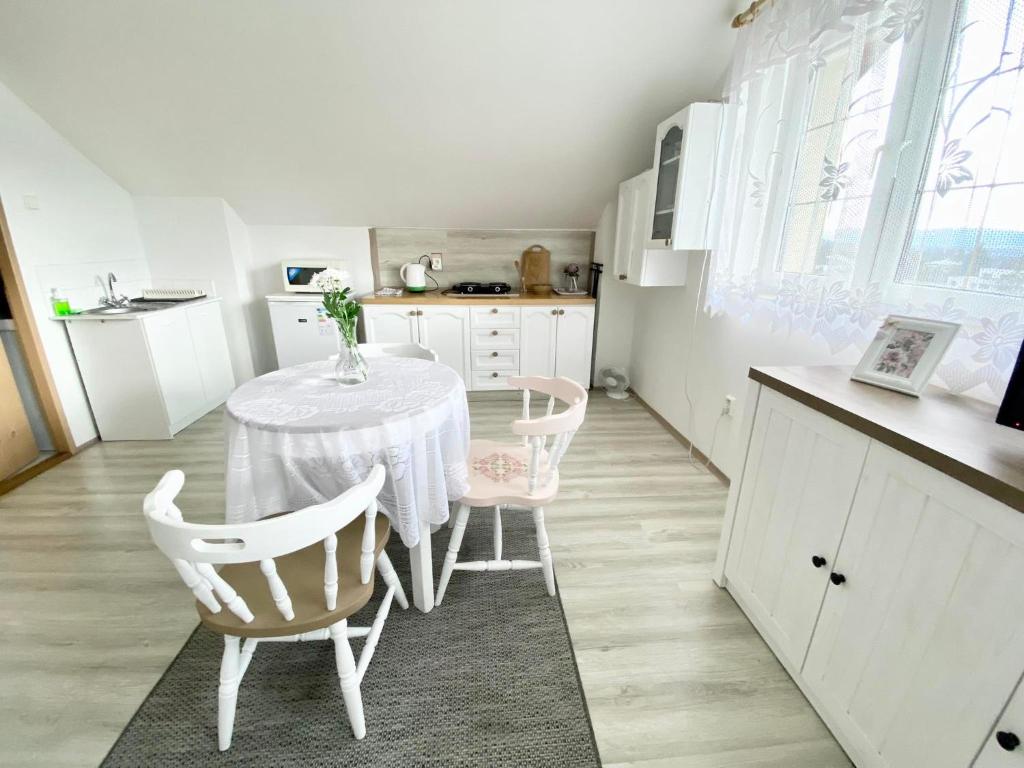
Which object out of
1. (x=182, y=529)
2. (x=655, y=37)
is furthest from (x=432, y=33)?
(x=182, y=529)

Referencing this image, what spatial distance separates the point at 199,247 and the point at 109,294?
716 mm

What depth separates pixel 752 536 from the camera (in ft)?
4.97

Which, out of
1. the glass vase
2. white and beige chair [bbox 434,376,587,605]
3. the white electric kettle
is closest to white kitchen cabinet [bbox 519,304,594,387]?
the white electric kettle

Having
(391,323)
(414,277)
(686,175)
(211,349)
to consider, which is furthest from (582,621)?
(211,349)

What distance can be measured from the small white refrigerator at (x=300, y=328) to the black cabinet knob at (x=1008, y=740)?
3.75 metres

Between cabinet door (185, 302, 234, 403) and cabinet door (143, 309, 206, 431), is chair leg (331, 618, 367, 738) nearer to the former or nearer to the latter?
cabinet door (143, 309, 206, 431)

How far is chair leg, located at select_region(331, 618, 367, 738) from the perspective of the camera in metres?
1.14

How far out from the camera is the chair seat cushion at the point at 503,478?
1.54m

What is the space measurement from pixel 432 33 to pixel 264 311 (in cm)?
272

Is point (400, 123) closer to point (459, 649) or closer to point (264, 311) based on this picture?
point (264, 311)

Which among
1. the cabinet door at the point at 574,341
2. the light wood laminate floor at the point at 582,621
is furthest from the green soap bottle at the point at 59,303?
the cabinet door at the point at 574,341

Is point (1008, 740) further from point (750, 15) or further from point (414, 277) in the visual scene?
point (414, 277)

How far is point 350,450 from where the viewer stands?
4.20 feet

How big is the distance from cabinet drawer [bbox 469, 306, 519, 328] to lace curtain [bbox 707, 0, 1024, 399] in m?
1.88
